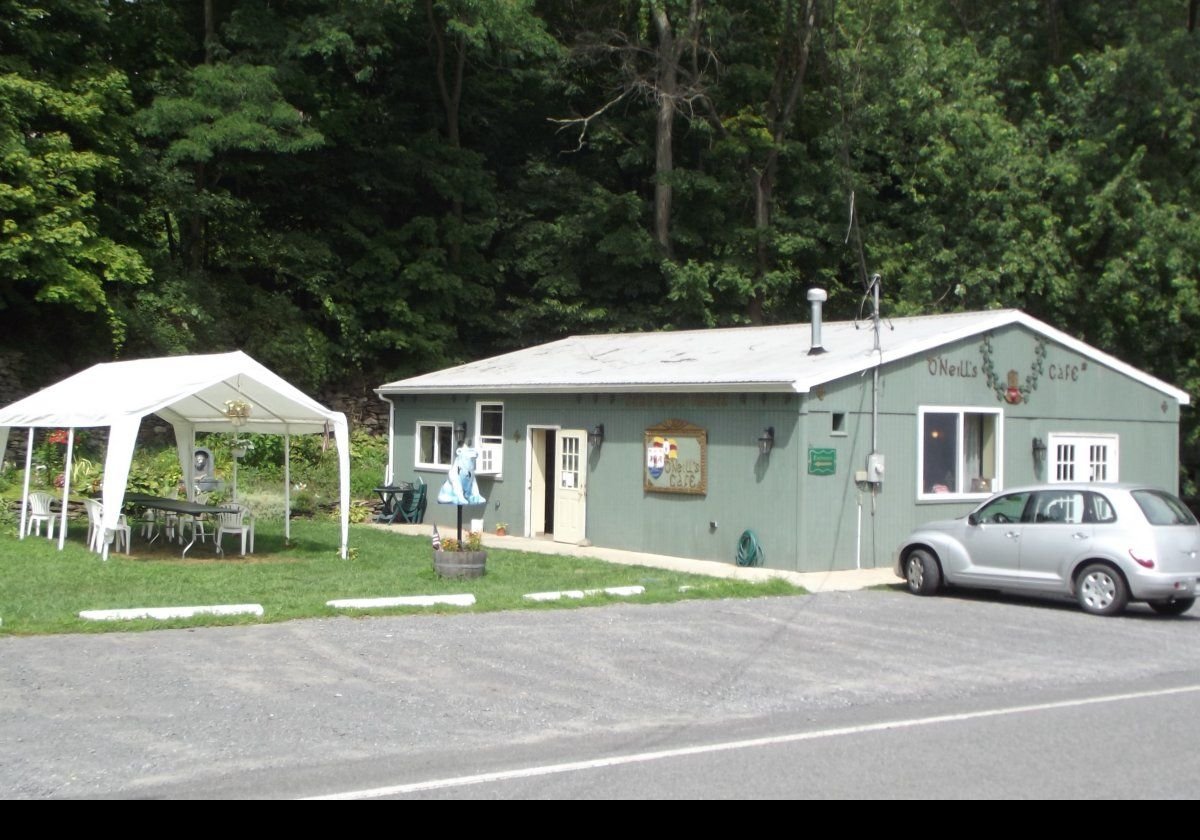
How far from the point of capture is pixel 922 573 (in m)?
15.4

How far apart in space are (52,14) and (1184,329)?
1017 inches

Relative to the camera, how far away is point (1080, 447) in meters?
20.5

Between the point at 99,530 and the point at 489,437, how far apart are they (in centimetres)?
755

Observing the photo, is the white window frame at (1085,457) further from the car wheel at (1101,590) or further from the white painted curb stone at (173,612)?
the white painted curb stone at (173,612)

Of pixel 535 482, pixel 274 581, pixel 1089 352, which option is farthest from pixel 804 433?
pixel 274 581

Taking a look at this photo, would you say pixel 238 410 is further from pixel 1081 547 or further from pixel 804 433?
pixel 1081 547

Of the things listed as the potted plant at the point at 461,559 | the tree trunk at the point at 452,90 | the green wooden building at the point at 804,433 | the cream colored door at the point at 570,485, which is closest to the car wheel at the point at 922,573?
the green wooden building at the point at 804,433

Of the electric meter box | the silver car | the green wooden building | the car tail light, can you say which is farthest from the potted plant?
the car tail light

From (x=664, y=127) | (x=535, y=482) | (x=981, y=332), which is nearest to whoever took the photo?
(x=981, y=332)

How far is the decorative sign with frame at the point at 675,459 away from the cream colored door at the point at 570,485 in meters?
1.53

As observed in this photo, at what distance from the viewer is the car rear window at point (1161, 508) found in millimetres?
13469

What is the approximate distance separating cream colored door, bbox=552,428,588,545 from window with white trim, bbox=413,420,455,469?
332cm

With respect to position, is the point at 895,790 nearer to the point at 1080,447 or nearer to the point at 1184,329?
the point at 1080,447
